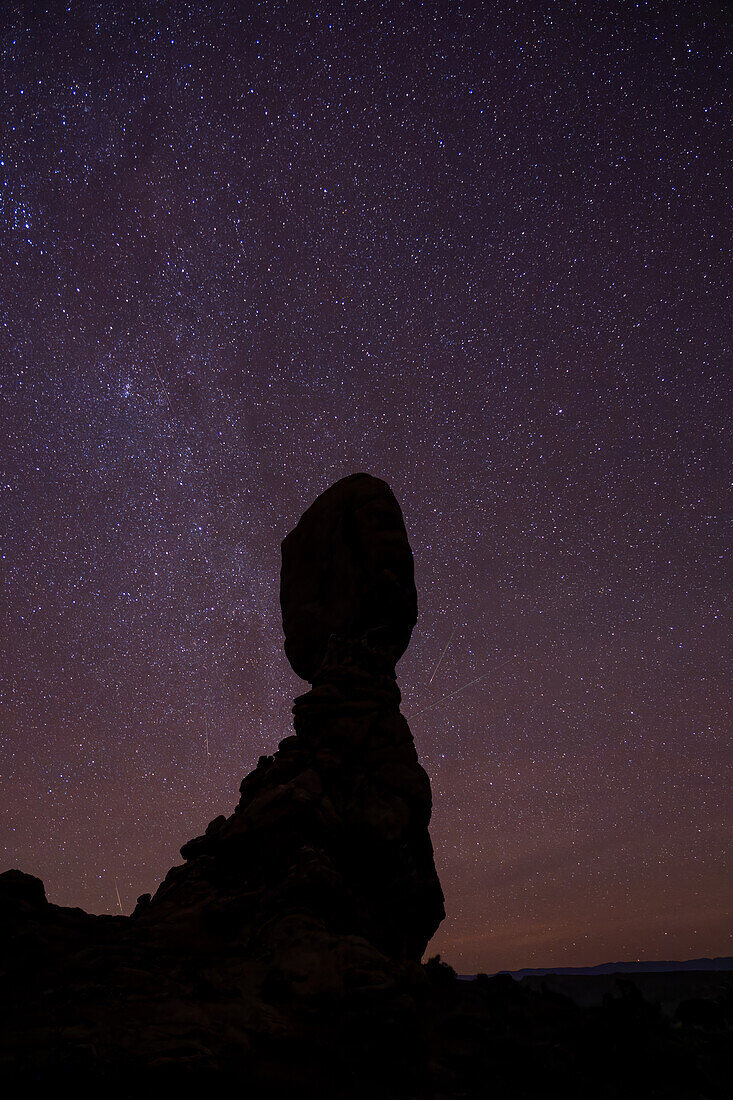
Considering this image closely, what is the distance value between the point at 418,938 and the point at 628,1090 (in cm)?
871

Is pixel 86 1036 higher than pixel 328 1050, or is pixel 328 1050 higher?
pixel 86 1036

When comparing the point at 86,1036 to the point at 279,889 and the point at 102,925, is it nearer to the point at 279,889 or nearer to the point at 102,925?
the point at 102,925

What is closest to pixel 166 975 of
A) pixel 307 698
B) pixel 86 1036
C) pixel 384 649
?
pixel 86 1036

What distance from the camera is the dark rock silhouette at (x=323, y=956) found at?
13477mm

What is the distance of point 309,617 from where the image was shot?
32.9m

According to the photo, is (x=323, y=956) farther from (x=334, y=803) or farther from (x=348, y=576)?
(x=348, y=576)

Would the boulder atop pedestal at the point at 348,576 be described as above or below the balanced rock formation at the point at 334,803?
above

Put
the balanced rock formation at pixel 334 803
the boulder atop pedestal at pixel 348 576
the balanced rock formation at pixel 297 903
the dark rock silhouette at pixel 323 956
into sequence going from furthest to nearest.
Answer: the boulder atop pedestal at pixel 348 576 < the balanced rock formation at pixel 334 803 < the balanced rock formation at pixel 297 903 < the dark rock silhouette at pixel 323 956

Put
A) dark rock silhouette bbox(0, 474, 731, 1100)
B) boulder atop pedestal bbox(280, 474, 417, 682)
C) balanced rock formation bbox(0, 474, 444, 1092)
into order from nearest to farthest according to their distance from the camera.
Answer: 1. dark rock silhouette bbox(0, 474, 731, 1100)
2. balanced rock formation bbox(0, 474, 444, 1092)
3. boulder atop pedestal bbox(280, 474, 417, 682)

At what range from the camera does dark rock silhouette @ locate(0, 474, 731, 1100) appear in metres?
13.5

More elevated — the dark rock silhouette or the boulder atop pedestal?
the boulder atop pedestal

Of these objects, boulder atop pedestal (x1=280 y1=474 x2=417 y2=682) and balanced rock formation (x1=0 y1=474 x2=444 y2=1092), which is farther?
boulder atop pedestal (x1=280 y1=474 x2=417 y2=682)

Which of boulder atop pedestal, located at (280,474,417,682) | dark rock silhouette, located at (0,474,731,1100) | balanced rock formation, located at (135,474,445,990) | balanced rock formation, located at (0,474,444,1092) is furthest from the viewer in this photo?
boulder atop pedestal, located at (280,474,417,682)

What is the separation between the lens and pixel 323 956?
17.6 meters
